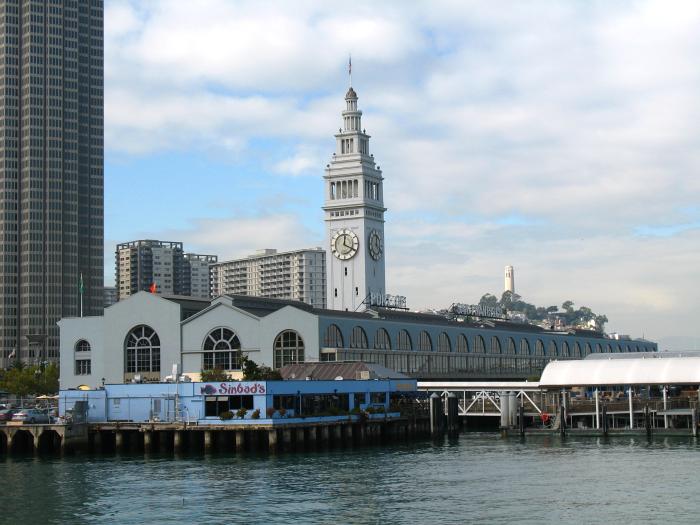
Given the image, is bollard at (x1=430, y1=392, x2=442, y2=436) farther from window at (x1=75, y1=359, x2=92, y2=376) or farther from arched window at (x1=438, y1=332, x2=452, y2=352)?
window at (x1=75, y1=359, x2=92, y2=376)

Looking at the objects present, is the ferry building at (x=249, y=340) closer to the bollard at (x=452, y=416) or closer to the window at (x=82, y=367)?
the window at (x=82, y=367)

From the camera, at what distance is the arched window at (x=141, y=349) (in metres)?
142

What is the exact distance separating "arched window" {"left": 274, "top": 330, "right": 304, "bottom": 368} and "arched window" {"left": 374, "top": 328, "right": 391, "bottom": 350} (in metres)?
15.1

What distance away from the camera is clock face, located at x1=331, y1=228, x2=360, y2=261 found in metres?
196

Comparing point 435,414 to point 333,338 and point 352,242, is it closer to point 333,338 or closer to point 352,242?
point 333,338

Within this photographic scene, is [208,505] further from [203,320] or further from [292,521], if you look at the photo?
[203,320]

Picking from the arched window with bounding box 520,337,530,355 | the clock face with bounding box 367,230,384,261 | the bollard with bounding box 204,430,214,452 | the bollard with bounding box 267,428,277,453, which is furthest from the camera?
the clock face with bounding box 367,230,384,261

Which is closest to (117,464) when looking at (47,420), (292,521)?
(47,420)

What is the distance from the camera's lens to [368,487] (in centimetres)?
6944

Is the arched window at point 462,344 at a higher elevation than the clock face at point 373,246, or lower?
lower

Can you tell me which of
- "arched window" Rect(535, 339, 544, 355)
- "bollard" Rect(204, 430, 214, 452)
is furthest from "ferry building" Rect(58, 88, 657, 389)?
"bollard" Rect(204, 430, 214, 452)

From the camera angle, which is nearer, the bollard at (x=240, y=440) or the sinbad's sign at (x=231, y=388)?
the bollard at (x=240, y=440)

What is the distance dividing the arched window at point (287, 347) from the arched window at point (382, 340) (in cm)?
1514

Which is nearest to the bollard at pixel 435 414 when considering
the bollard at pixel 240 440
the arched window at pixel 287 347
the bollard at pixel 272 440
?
the arched window at pixel 287 347
